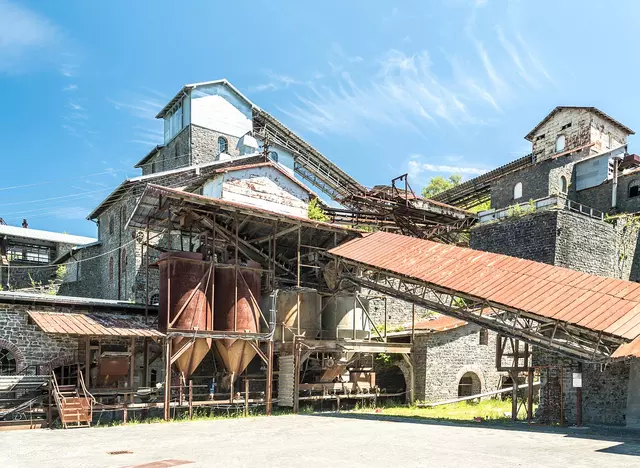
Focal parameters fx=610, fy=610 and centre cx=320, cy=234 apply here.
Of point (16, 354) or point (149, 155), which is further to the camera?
point (149, 155)

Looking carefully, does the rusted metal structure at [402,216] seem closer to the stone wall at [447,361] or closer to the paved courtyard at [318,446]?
the stone wall at [447,361]

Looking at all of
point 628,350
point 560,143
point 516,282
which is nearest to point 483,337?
point 516,282

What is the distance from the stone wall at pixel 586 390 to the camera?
15805 mm

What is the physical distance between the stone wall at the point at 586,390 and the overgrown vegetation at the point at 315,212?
54.5 ft

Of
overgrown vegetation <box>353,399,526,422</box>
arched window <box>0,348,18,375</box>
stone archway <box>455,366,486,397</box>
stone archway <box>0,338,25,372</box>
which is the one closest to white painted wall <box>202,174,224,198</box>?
overgrown vegetation <box>353,399,526,422</box>

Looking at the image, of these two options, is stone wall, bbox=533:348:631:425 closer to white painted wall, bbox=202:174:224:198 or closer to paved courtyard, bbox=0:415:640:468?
paved courtyard, bbox=0:415:640:468

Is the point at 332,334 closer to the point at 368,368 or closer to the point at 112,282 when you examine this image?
the point at 368,368

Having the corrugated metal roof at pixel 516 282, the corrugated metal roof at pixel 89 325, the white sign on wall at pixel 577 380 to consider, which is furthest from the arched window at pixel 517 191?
the corrugated metal roof at pixel 89 325

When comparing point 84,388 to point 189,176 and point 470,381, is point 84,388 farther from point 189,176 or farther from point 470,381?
point 470,381

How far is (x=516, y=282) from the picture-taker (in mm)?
17250

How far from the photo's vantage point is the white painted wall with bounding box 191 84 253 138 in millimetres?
37000

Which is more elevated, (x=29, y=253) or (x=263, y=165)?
(x=263, y=165)

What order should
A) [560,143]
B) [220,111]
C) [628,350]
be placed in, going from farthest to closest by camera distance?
[560,143] → [220,111] → [628,350]

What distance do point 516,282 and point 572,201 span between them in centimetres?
1342
